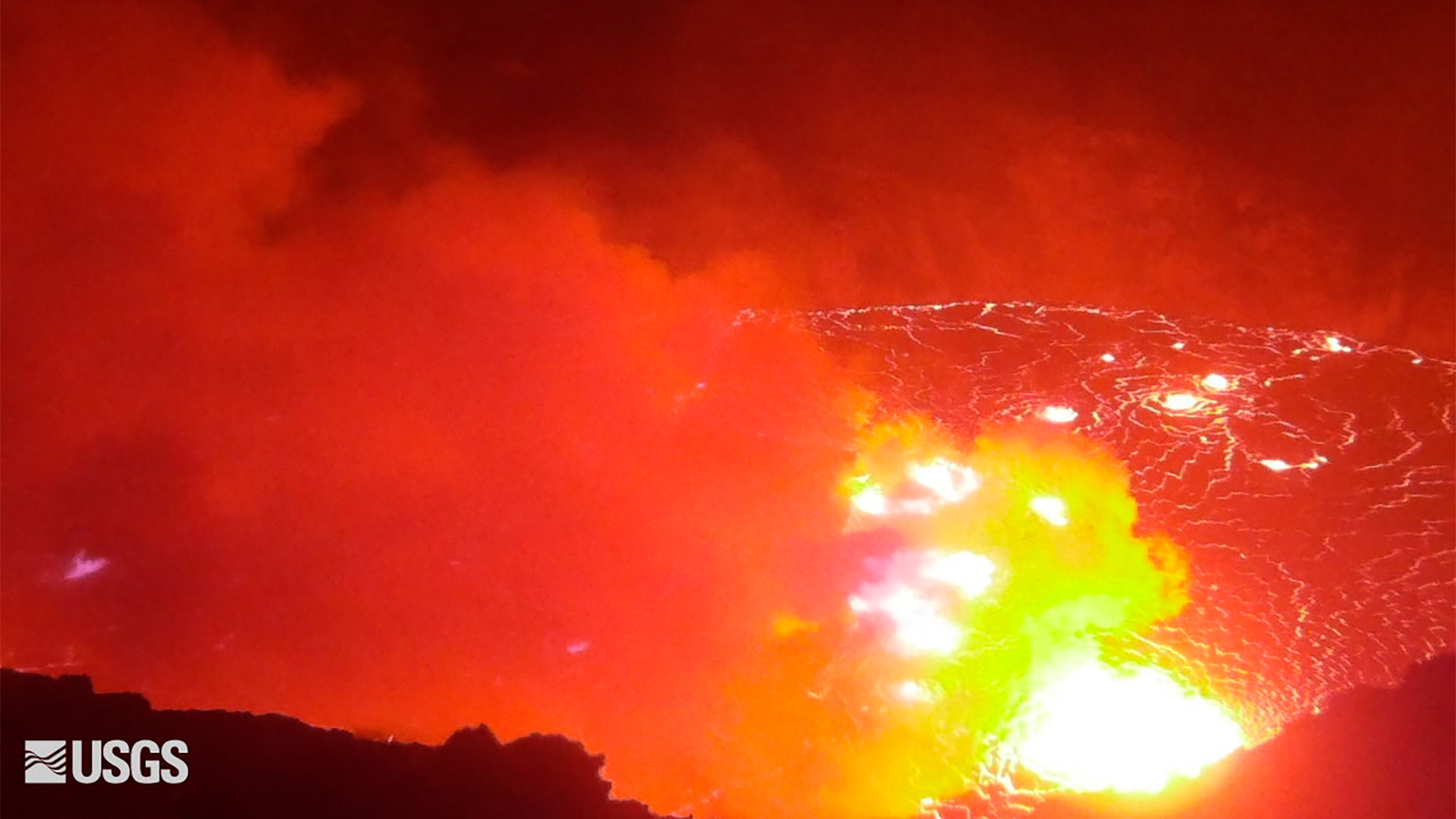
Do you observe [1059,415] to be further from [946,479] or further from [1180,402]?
[946,479]


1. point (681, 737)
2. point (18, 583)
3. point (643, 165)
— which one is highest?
point (643, 165)

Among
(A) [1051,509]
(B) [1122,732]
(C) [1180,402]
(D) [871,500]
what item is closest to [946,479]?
(D) [871,500]

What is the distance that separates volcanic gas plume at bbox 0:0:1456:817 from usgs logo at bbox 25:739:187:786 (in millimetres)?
348

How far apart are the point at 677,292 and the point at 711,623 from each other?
2946 millimetres

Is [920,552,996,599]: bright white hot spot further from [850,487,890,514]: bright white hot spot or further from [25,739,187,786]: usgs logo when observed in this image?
[25,739,187,786]: usgs logo

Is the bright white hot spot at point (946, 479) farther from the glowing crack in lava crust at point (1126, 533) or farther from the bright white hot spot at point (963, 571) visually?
the bright white hot spot at point (963, 571)

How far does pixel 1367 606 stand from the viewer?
622 cm

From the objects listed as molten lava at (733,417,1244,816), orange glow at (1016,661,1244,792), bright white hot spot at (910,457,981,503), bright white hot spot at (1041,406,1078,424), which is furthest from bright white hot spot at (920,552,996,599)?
bright white hot spot at (1041,406,1078,424)

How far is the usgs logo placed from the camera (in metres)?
5.50

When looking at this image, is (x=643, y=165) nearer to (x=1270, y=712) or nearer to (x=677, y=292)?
(x=677, y=292)

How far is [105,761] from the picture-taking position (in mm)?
5547

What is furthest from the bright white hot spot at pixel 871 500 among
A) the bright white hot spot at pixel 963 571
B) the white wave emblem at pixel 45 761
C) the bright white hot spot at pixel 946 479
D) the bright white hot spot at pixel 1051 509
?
the white wave emblem at pixel 45 761

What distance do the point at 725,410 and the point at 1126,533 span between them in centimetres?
269

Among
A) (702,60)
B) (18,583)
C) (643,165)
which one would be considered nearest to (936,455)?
(643,165)
